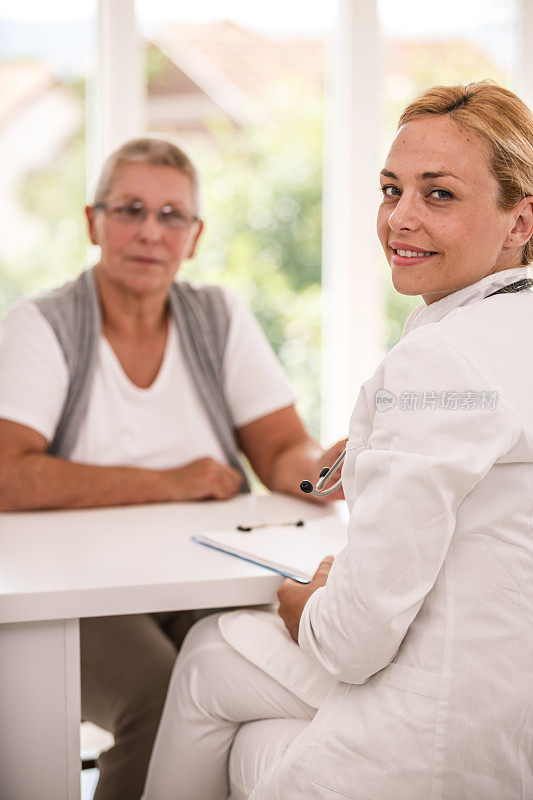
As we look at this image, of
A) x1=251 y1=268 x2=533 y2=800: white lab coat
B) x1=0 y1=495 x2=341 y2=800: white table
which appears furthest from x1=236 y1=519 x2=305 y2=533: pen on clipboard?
x1=251 y1=268 x2=533 y2=800: white lab coat

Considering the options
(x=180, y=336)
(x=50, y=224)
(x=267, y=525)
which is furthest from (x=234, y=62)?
(x=267, y=525)

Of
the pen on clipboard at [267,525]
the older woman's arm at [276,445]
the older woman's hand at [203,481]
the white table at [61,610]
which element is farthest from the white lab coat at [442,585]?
the older woman's arm at [276,445]

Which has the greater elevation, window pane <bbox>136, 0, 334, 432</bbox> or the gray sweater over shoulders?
window pane <bbox>136, 0, 334, 432</bbox>

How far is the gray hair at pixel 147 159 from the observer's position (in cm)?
188

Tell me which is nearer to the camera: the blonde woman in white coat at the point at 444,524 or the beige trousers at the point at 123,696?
the blonde woman in white coat at the point at 444,524

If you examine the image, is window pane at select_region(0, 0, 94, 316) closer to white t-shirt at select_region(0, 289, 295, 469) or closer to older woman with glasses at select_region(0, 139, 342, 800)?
older woman with glasses at select_region(0, 139, 342, 800)

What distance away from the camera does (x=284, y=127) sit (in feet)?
9.78

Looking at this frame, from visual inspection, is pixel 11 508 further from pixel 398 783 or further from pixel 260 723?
pixel 398 783

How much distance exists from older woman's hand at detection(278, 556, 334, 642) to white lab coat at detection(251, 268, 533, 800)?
0.20m

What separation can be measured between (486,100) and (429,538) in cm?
50

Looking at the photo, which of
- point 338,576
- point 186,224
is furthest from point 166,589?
point 186,224

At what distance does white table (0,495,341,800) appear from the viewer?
115 centimetres

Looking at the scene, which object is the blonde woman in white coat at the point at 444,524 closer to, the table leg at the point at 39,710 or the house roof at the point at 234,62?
the table leg at the point at 39,710

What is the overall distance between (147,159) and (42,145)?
3.43 feet
